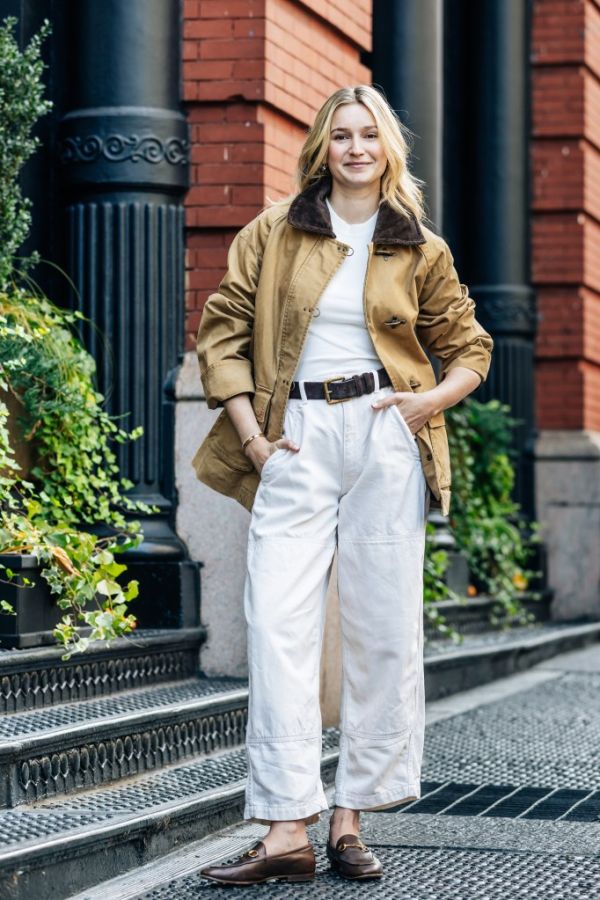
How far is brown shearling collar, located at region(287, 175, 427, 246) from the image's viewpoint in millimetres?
4160

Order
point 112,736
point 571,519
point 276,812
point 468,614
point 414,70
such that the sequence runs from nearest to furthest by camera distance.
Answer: point 276,812 → point 112,736 → point 414,70 → point 468,614 → point 571,519

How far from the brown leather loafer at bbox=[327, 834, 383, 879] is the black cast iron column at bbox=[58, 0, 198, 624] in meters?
2.23

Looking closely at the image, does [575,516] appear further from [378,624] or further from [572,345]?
[378,624]

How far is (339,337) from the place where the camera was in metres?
4.16

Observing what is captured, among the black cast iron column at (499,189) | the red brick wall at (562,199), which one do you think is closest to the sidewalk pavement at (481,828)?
the black cast iron column at (499,189)

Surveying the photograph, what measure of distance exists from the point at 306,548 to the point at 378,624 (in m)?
0.27

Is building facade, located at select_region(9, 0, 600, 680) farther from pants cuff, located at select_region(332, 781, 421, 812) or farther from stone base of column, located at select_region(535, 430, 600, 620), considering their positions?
stone base of column, located at select_region(535, 430, 600, 620)

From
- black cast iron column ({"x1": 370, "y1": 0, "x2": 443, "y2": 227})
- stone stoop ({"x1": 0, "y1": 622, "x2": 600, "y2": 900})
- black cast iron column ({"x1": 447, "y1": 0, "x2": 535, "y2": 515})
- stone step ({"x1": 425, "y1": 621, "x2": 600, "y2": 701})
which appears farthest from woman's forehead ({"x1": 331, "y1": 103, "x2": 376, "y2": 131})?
black cast iron column ({"x1": 447, "y1": 0, "x2": 535, "y2": 515})

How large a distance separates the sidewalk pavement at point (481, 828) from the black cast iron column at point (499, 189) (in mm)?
3678

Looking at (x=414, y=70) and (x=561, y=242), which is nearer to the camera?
(x=414, y=70)

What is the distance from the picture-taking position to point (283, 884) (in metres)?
4.04

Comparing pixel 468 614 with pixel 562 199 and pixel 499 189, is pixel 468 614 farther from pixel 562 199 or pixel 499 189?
pixel 562 199

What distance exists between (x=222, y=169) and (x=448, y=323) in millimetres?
2307

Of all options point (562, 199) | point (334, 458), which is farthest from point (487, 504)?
point (334, 458)
